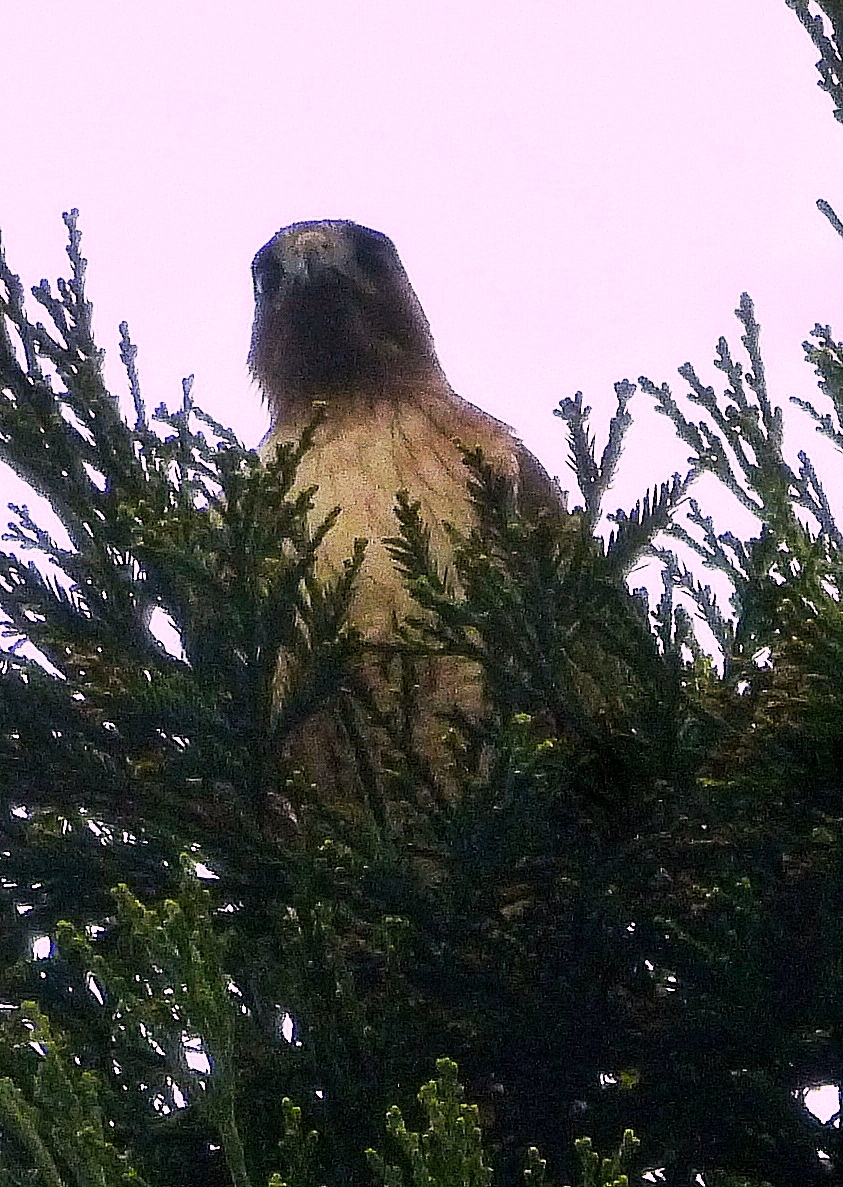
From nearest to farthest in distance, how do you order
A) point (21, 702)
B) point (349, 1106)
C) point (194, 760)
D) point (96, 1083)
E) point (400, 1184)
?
point (400, 1184) → point (96, 1083) → point (349, 1106) → point (194, 760) → point (21, 702)

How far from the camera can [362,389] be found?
339 centimetres

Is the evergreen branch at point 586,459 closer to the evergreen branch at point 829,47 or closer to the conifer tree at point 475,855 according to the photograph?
the conifer tree at point 475,855

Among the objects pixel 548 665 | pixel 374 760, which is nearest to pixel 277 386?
pixel 374 760

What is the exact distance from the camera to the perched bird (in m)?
2.95

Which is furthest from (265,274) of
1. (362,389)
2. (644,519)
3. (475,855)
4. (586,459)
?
(475,855)

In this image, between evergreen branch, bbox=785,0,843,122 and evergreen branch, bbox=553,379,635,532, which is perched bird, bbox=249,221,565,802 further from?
evergreen branch, bbox=785,0,843,122

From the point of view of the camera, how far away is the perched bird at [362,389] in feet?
9.68

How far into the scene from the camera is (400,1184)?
1312 mm

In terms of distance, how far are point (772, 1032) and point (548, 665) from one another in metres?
0.50

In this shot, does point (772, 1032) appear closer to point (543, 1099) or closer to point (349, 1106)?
point (543, 1099)

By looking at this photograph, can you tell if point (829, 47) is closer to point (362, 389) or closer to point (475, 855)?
point (475, 855)

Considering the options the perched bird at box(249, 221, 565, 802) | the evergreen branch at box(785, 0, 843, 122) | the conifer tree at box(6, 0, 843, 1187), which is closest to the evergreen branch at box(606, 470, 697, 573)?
the conifer tree at box(6, 0, 843, 1187)

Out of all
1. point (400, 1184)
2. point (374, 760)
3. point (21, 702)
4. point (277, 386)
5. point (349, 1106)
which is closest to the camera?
point (400, 1184)

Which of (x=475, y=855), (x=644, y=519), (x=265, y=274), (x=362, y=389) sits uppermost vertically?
(x=265, y=274)
